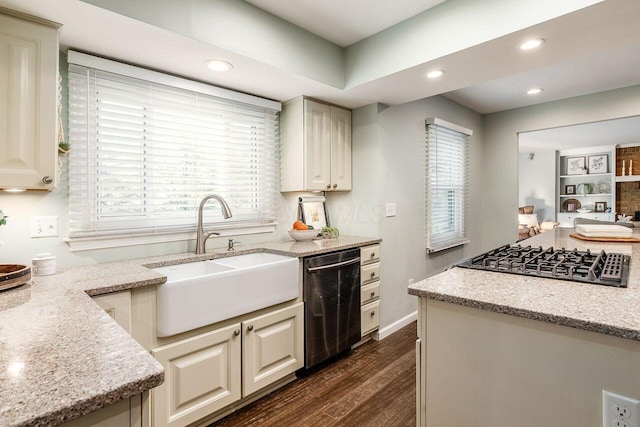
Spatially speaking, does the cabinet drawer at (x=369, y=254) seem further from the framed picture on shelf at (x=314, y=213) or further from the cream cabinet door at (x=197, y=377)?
the cream cabinet door at (x=197, y=377)

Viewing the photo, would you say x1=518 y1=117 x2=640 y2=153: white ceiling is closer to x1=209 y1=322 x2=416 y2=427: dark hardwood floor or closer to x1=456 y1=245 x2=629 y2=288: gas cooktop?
x1=456 y1=245 x2=629 y2=288: gas cooktop

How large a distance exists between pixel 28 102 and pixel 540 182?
981 cm

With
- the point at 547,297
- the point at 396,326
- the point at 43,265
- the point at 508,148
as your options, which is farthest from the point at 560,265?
the point at 508,148

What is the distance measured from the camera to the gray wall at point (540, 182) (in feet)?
27.0

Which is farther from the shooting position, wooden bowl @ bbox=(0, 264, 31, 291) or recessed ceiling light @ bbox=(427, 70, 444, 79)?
recessed ceiling light @ bbox=(427, 70, 444, 79)

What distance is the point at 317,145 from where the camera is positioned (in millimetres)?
2869

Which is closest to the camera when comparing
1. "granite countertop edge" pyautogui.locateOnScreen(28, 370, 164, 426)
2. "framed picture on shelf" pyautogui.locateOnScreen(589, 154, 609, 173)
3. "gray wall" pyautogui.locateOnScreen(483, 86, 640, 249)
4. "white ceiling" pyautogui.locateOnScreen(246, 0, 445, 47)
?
"granite countertop edge" pyautogui.locateOnScreen(28, 370, 164, 426)

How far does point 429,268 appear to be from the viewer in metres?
3.69

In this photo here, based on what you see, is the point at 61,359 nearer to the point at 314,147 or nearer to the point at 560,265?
the point at 560,265

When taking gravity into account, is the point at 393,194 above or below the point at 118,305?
above

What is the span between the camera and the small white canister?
64.1 inches

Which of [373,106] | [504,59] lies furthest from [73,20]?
[504,59]

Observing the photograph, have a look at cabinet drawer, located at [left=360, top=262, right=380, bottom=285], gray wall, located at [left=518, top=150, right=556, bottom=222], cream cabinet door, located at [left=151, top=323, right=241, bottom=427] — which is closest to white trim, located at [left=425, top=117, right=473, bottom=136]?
cabinet drawer, located at [left=360, top=262, right=380, bottom=285]

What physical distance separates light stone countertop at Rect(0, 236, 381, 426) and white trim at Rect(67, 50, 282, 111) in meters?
1.28
